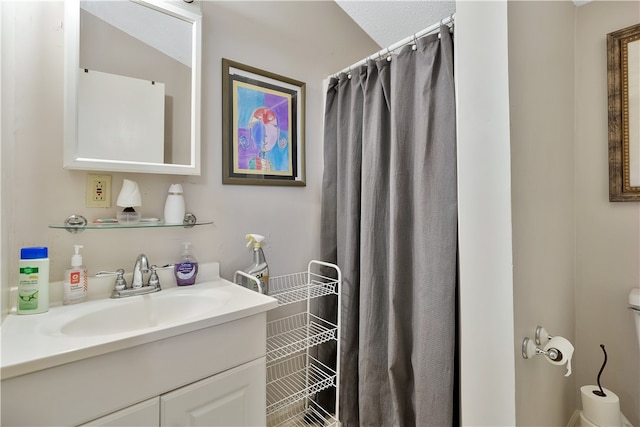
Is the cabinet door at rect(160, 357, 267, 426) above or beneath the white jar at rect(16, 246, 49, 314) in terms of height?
beneath

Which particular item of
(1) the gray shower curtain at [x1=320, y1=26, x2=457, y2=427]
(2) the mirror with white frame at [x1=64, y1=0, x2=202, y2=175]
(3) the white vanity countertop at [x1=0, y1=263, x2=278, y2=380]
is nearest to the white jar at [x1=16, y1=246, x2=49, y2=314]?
(3) the white vanity countertop at [x1=0, y1=263, x2=278, y2=380]

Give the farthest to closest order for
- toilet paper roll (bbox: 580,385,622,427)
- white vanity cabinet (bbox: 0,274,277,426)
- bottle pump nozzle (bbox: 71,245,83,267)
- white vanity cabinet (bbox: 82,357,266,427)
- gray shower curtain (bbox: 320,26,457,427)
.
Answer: toilet paper roll (bbox: 580,385,622,427)
gray shower curtain (bbox: 320,26,457,427)
bottle pump nozzle (bbox: 71,245,83,267)
white vanity cabinet (bbox: 82,357,266,427)
white vanity cabinet (bbox: 0,274,277,426)

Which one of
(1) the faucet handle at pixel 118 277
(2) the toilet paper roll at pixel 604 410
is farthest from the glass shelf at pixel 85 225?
(2) the toilet paper roll at pixel 604 410

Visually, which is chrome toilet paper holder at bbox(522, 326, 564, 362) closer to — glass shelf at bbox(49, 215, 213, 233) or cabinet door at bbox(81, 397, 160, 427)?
cabinet door at bbox(81, 397, 160, 427)

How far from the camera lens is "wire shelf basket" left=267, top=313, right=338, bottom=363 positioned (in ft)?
4.94

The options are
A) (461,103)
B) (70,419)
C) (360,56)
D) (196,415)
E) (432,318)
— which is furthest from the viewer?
(360,56)

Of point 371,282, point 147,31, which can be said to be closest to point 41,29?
point 147,31

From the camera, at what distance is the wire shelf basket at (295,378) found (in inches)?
59.3

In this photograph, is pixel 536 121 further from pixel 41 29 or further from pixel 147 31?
pixel 41 29

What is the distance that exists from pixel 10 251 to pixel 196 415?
780 mm

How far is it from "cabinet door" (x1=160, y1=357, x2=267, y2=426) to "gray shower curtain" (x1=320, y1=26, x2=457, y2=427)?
1.85 feet

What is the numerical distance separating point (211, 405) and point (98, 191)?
33.0 inches

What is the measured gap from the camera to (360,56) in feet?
6.47

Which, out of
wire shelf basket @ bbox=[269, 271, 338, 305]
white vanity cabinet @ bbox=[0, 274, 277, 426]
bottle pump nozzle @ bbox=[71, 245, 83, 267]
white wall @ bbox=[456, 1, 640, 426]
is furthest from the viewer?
wire shelf basket @ bbox=[269, 271, 338, 305]
